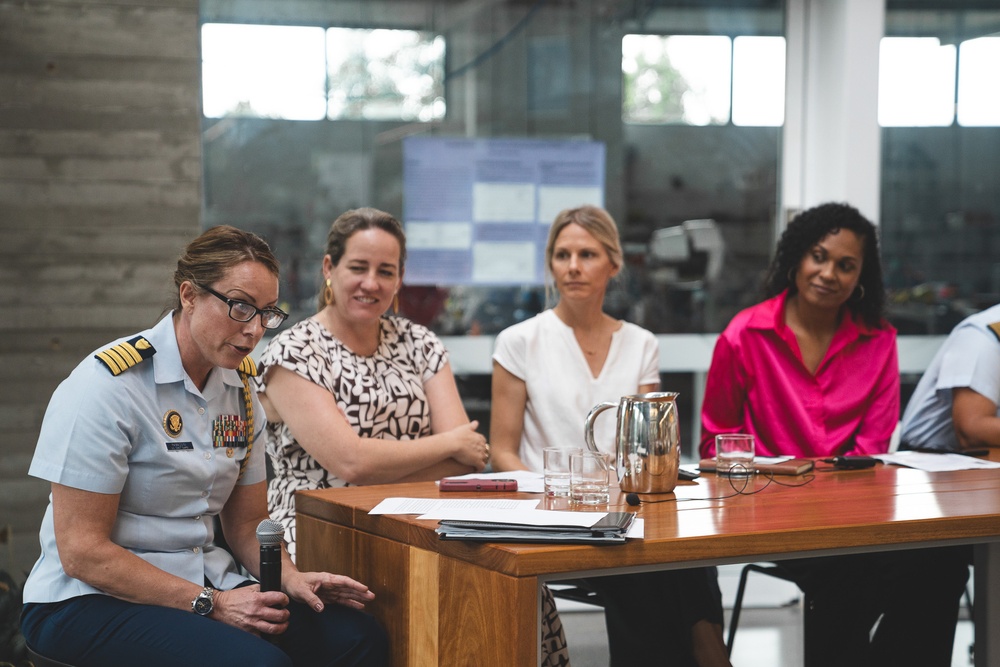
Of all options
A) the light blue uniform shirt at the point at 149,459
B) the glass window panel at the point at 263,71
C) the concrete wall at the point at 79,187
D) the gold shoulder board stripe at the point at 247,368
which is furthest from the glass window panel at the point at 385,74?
the light blue uniform shirt at the point at 149,459

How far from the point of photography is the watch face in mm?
1890

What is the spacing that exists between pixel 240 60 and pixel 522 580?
2.63 meters

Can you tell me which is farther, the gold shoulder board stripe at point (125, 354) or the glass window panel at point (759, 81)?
the glass window panel at point (759, 81)

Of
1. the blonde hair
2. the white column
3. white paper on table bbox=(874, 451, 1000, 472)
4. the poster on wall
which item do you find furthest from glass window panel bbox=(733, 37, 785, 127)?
white paper on table bbox=(874, 451, 1000, 472)

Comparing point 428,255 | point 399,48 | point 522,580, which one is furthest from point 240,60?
point 522,580

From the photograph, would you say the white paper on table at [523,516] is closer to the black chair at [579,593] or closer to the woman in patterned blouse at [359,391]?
the woman in patterned blouse at [359,391]

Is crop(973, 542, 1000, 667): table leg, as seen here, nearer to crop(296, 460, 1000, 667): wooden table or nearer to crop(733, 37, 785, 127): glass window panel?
crop(296, 460, 1000, 667): wooden table

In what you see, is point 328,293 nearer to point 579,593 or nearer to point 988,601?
point 579,593

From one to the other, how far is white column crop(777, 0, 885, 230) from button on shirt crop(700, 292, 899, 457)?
1.12m

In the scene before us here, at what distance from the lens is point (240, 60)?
366 centimetres

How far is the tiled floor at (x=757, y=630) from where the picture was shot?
347cm

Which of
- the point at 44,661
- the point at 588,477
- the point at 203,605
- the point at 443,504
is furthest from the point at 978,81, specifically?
the point at 44,661

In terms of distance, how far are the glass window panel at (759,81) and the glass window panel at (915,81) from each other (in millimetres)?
393

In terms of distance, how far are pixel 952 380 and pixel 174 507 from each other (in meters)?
2.22
